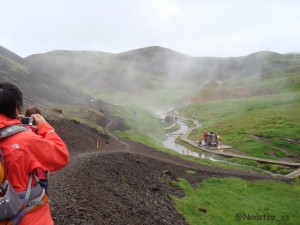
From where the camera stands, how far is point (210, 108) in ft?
389

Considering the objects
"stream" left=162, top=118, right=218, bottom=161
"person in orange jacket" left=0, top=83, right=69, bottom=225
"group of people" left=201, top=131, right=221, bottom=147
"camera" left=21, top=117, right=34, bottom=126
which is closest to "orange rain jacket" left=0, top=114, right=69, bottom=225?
"person in orange jacket" left=0, top=83, right=69, bottom=225

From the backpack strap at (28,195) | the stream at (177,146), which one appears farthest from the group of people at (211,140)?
the backpack strap at (28,195)

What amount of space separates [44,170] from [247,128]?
72144 mm

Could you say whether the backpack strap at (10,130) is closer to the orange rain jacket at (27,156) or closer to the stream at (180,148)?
the orange rain jacket at (27,156)

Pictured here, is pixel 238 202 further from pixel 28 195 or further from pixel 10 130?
pixel 10 130

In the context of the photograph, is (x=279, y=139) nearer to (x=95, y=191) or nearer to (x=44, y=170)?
(x=95, y=191)

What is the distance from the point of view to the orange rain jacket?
18.0 feet

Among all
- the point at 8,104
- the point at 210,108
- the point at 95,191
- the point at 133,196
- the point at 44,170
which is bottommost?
the point at 210,108

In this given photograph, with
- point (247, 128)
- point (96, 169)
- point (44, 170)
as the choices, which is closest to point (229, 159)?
point (247, 128)

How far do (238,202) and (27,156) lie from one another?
23195mm

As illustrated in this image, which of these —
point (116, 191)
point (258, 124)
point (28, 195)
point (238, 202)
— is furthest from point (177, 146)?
point (28, 195)

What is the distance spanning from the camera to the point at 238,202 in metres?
26.3

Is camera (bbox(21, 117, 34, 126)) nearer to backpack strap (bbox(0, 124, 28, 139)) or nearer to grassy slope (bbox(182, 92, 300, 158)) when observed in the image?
backpack strap (bbox(0, 124, 28, 139))

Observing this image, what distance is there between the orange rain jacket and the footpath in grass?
15.4m
